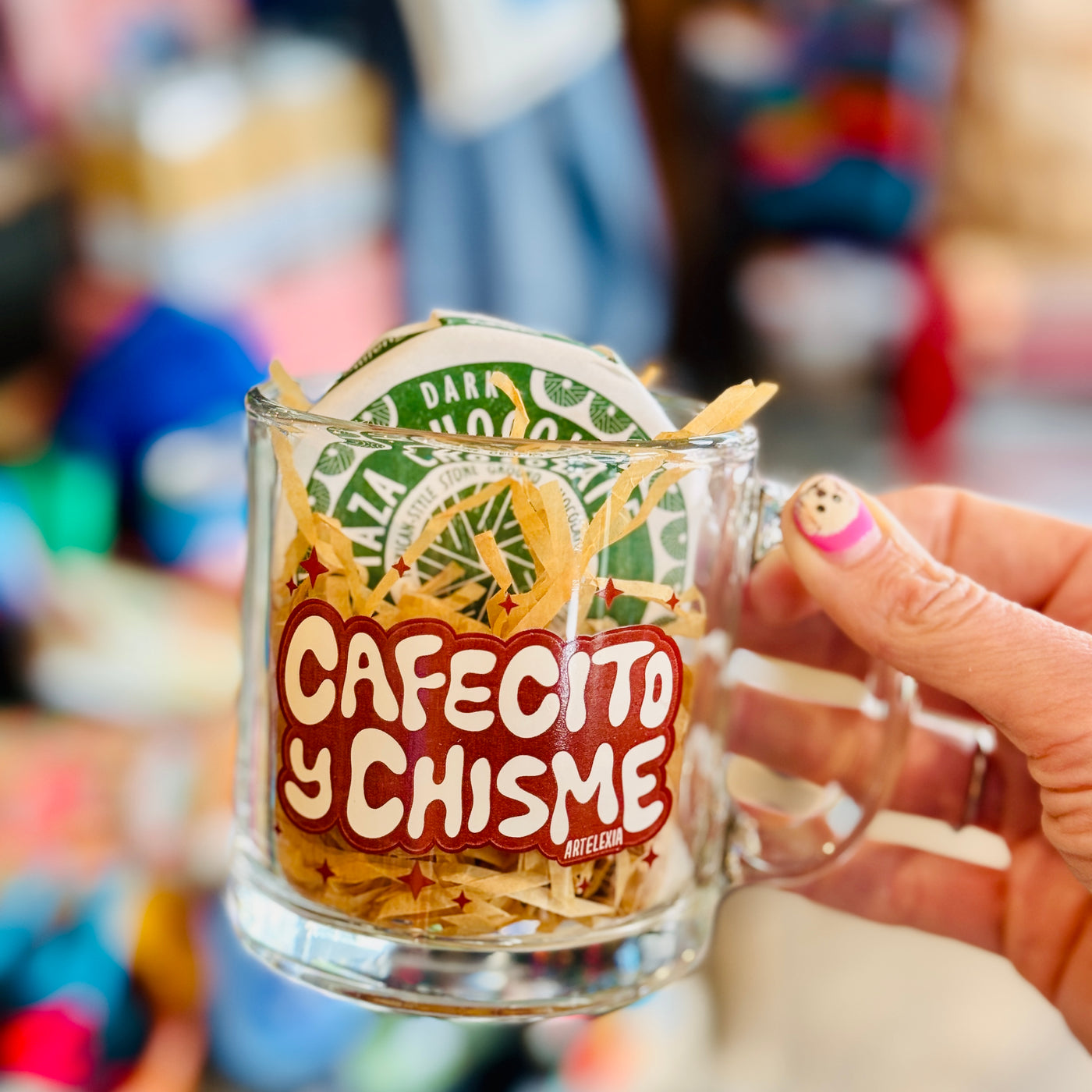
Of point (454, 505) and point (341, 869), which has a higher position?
point (454, 505)

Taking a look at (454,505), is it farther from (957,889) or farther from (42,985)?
(42,985)

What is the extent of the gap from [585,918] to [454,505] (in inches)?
6.1

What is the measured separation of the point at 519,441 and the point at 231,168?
0.95 m

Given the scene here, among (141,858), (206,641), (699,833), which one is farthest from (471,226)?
(699,833)

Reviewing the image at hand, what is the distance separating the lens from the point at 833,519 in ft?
1.45

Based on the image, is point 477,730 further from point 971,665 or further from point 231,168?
point 231,168

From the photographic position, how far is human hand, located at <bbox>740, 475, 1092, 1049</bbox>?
0.45 metres

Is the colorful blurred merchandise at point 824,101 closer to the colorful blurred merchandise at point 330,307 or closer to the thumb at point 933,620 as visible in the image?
the colorful blurred merchandise at point 330,307

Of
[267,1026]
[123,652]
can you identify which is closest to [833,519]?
[267,1026]

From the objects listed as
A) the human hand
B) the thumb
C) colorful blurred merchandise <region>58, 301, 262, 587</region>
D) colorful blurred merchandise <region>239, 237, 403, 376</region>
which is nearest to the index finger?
the human hand

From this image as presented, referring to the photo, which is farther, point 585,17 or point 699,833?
point 585,17

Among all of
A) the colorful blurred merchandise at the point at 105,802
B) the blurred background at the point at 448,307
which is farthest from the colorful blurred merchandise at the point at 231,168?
the colorful blurred merchandise at the point at 105,802

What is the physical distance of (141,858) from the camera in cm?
97

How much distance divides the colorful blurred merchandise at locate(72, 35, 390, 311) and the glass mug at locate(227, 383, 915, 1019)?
794 mm
